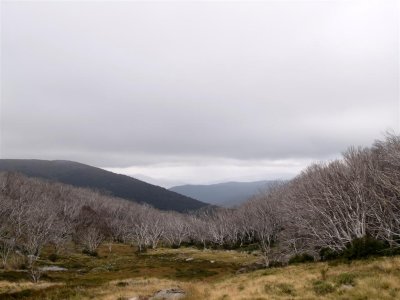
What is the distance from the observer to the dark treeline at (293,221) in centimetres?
4216

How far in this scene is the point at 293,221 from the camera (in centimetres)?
5706

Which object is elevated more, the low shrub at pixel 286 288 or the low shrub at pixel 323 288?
the low shrub at pixel 323 288

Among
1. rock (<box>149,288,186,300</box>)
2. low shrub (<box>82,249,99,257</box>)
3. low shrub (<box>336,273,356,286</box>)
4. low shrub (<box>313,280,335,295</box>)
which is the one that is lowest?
low shrub (<box>82,249,99,257</box>)

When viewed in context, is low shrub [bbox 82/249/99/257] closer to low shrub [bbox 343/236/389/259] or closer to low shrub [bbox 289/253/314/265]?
low shrub [bbox 289/253/314/265]

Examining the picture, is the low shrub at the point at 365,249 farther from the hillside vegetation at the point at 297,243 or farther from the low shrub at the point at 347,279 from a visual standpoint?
the low shrub at the point at 347,279

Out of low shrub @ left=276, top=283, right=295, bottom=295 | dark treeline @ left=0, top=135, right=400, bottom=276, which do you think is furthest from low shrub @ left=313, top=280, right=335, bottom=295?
dark treeline @ left=0, top=135, right=400, bottom=276

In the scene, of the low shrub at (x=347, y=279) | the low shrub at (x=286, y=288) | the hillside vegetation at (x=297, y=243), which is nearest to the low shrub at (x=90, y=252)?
the hillside vegetation at (x=297, y=243)

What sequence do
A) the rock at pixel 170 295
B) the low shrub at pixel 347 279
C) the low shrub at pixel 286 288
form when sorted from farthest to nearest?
1. the rock at pixel 170 295
2. the low shrub at pixel 286 288
3. the low shrub at pixel 347 279

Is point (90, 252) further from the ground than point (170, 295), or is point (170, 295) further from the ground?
point (170, 295)

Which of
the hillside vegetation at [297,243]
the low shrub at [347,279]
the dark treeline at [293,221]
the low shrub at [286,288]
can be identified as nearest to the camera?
the low shrub at [347,279]

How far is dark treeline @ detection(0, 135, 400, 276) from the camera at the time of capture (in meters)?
42.2

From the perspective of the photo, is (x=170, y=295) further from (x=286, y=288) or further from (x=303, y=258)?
(x=303, y=258)

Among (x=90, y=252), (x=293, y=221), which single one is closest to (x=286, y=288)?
(x=293, y=221)

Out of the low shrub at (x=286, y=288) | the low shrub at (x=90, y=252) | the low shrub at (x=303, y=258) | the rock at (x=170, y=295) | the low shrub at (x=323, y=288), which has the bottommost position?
the low shrub at (x=90, y=252)
